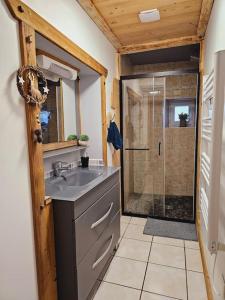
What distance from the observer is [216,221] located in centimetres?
89

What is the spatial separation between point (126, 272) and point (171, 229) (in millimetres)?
1052

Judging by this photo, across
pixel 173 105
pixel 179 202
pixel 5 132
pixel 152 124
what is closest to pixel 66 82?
pixel 5 132

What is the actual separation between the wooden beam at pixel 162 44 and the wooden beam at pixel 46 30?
3.26 ft

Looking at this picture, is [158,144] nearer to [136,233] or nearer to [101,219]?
[136,233]

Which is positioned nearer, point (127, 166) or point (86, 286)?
point (86, 286)

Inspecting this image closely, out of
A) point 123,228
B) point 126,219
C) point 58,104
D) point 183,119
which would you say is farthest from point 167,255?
point 183,119

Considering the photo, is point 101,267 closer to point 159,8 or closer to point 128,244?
point 128,244

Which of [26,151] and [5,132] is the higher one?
[5,132]

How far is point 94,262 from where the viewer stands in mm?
1625

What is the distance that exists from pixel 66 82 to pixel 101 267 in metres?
1.90

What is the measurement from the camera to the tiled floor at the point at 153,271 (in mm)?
1688

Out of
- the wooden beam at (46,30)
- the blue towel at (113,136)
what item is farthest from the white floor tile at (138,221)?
the wooden beam at (46,30)

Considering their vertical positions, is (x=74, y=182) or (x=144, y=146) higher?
(x=144, y=146)

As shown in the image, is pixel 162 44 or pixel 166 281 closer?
pixel 166 281
